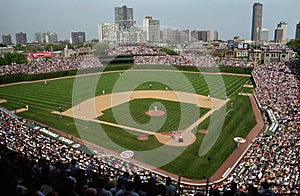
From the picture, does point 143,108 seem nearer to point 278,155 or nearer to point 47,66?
point 278,155

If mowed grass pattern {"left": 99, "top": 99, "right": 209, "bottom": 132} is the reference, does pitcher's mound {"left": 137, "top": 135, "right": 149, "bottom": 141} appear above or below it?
below

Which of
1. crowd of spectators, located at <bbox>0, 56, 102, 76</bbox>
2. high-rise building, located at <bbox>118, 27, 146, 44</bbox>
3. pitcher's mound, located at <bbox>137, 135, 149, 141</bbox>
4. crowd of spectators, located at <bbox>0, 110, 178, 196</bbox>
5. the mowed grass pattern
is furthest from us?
high-rise building, located at <bbox>118, 27, 146, 44</bbox>

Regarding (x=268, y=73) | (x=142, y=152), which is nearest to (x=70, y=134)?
(x=142, y=152)

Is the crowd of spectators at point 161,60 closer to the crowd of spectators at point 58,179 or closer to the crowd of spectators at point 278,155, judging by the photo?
the crowd of spectators at point 278,155

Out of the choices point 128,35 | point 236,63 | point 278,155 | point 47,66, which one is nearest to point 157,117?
point 278,155

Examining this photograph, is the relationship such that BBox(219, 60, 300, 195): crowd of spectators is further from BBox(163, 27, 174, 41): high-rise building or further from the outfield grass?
BBox(163, 27, 174, 41): high-rise building

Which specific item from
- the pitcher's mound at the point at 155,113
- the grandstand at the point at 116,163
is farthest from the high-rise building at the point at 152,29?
the grandstand at the point at 116,163

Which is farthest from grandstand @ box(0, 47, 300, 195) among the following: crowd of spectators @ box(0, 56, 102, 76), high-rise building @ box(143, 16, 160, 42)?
high-rise building @ box(143, 16, 160, 42)
